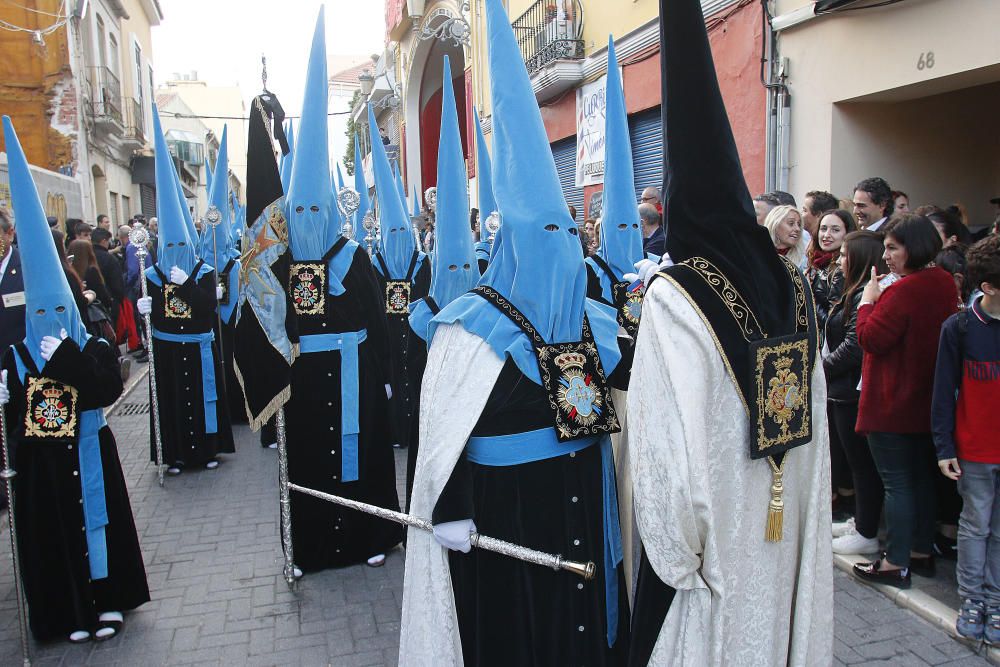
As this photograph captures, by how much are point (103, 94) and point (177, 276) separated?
17791mm

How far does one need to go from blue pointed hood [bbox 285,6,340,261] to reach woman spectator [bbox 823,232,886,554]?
3195 mm

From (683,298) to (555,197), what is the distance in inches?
29.3

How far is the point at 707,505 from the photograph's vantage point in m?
A: 2.11

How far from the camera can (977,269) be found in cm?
350

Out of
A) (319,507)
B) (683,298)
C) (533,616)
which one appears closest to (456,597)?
(533,616)

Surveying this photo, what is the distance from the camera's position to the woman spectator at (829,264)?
5145 millimetres

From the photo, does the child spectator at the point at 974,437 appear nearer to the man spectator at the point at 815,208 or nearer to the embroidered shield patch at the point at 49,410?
the man spectator at the point at 815,208

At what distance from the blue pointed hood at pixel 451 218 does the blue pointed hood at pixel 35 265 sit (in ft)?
6.96

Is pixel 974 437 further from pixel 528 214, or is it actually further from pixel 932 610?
pixel 528 214

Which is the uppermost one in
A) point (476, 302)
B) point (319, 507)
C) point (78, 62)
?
point (78, 62)

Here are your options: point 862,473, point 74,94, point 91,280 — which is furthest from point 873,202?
point 74,94

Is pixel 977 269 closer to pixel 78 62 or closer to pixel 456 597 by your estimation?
pixel 456 597

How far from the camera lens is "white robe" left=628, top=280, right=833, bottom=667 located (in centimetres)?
212

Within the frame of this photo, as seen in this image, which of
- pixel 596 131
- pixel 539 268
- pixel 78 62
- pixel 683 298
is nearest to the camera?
pixel 683 298
